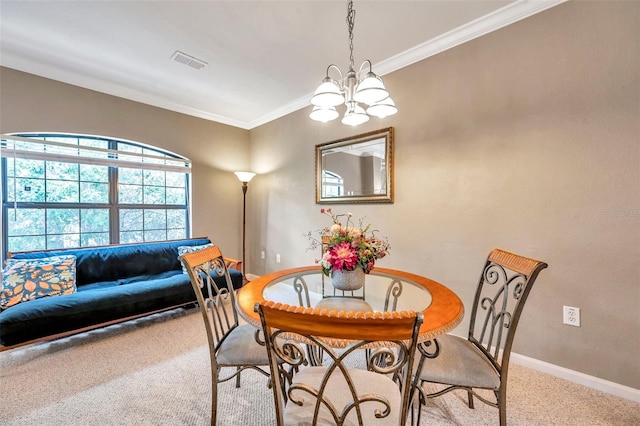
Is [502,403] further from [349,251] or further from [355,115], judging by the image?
[355,115]

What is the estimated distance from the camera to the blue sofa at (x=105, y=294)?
198cm

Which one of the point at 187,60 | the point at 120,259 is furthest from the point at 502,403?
the point at 120,259

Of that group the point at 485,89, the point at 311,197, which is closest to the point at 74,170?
the point at 311,197

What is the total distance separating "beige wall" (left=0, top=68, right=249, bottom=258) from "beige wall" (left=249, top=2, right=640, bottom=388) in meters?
2.61

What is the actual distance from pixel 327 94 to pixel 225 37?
139cm

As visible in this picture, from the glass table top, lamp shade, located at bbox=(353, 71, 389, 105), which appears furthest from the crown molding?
the glass table top

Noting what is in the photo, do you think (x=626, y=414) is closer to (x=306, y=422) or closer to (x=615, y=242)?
(x=615, y=242)

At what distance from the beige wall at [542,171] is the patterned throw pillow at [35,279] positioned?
3057mm

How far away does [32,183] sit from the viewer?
284 centimetres

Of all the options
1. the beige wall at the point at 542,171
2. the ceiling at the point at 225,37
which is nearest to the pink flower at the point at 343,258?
the beige wall at the point at 542,171

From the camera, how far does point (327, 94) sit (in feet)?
5.03

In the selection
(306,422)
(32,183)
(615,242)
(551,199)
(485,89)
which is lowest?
(306,422)

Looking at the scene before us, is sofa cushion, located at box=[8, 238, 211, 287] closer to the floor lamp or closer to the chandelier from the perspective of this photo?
the floor lamp

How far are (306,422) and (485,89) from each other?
2451 mm
